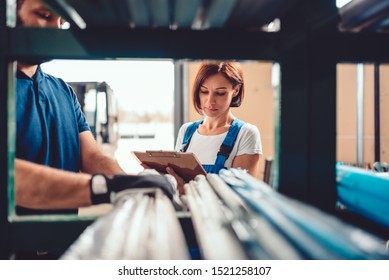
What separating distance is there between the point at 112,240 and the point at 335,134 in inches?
21.2

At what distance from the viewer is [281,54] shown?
0.75 metres

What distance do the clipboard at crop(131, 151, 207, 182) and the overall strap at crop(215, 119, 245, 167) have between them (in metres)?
0.53

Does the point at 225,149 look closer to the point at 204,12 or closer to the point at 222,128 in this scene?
the point at 222,128

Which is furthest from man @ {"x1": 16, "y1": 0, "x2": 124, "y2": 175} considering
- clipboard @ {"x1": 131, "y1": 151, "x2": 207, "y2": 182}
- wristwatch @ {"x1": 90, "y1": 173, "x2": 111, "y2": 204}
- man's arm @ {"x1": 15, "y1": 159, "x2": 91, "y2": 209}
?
wristwatch @ {"x1": 90, "y1": 173, "x2": 111, "y2": 204}

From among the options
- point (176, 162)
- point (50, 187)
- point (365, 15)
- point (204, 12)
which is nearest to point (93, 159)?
point (176, 162)

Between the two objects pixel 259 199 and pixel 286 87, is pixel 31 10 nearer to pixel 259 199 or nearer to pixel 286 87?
pixel 286 87

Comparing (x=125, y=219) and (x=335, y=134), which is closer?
(x=125, y=219)

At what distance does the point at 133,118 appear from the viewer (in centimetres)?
382

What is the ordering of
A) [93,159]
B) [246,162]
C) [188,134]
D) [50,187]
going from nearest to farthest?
[50,187]
[93,159]
[246,162]
[188,134]

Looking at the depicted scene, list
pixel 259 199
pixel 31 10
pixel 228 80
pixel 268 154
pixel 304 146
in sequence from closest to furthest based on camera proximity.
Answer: pixel 259 199 < pixel 304 146 < pixel 31 10 < pixel 228 80 < pixel 268 154

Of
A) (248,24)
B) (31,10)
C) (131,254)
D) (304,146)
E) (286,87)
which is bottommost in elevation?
(131,254)

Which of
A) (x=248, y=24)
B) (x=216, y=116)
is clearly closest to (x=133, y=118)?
(x=216, y=116)

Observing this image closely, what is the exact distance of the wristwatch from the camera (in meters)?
0.80

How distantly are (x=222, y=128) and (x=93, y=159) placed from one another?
96 centimetres
